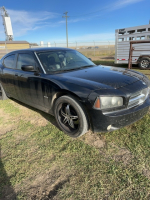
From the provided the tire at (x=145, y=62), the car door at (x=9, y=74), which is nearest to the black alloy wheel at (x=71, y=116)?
the car door at (x=9, y=74)

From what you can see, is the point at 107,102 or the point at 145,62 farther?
the point at 145,62

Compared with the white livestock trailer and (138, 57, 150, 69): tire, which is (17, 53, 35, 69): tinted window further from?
(138, 57, 150, 69): tire

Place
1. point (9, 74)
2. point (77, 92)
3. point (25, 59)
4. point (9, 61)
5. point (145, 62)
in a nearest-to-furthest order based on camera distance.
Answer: point (77, 92) < point (25, 59) < point (9, 74) < point (9, 61) < point (145, 62)

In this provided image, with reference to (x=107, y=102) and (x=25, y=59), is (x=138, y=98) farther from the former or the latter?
(x=25, y=59)

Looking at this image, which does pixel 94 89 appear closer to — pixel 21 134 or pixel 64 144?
pixel 64 144

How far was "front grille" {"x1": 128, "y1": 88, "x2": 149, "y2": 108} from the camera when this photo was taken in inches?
89.8

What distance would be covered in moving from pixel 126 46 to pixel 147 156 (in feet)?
30.0

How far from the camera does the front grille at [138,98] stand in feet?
7.48

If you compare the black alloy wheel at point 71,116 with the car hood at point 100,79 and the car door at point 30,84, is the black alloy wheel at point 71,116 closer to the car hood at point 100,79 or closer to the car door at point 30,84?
the car hood at point 100,79

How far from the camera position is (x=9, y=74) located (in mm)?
3898

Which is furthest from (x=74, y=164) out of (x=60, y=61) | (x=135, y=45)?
(x=135, y=45)

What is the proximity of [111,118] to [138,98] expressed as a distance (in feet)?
2.15

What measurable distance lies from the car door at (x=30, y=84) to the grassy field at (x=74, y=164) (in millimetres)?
659

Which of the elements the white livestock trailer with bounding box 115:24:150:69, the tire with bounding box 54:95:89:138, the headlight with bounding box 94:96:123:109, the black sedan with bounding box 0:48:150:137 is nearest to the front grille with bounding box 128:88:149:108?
the black sedan with bounding box 0:48:150:137
